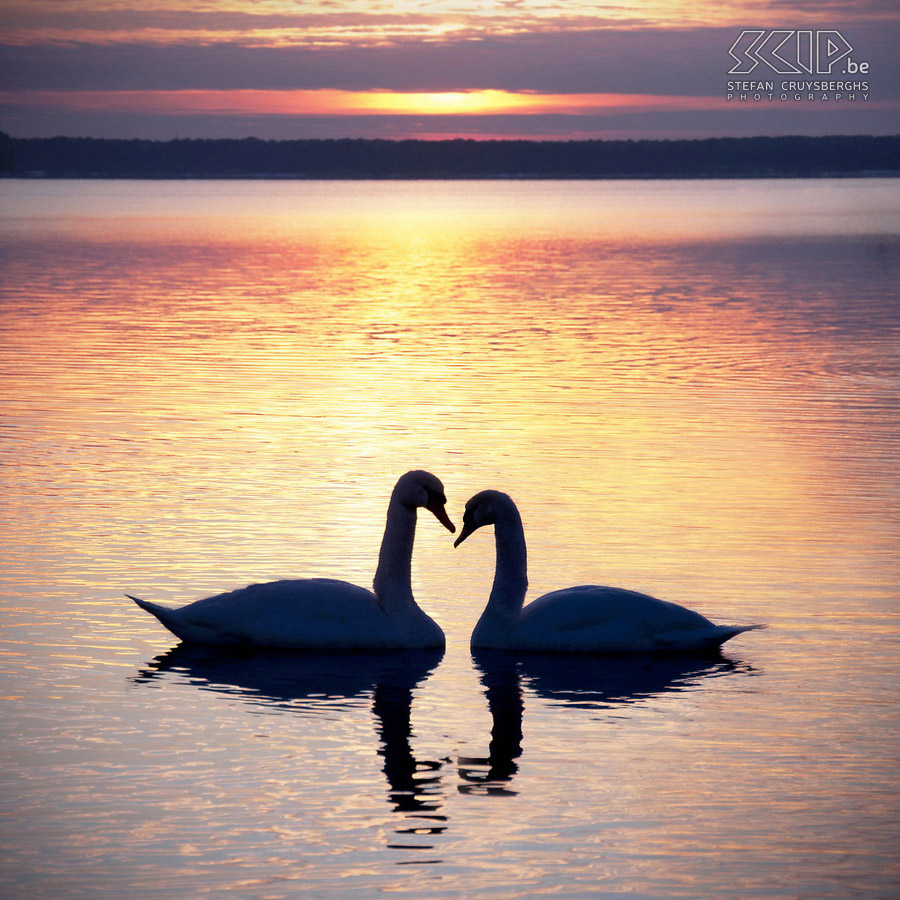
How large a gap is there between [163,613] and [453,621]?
2.05 metres

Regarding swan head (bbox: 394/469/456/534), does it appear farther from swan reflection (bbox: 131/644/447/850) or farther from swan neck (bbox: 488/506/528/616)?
swan reflection (bbox: 131/644/447/850)

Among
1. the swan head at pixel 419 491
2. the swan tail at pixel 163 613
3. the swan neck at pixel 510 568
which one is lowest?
the swan tail at pixel 163 613

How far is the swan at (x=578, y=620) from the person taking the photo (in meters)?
11.4

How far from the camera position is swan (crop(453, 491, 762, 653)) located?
11422 millimetres

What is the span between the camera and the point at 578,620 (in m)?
11.5

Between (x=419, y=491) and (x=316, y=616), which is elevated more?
(x=419, y=491)

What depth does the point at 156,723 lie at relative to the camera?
9.91m

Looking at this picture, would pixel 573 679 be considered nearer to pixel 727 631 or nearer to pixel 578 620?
pixel 578 620

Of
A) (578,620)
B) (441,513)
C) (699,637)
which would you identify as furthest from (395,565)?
(699,637)

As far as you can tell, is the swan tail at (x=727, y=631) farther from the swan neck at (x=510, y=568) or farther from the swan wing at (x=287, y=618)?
the swan wing at (x=287, y=618)

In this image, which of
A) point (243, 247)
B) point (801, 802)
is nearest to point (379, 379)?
point (801, 802)

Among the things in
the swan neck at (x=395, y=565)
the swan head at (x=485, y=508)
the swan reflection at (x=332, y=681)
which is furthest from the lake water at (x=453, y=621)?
the swan head at (x=485, y=508)

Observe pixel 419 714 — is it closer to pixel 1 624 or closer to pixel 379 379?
pixel 1 624

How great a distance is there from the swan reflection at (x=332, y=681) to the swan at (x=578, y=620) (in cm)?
49
